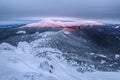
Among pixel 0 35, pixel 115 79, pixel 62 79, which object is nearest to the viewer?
pixel 62 79

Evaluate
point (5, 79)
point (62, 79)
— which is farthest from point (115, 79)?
point (5, 79)

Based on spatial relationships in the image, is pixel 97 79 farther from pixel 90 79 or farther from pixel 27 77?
pixel 27 77

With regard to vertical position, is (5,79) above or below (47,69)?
above

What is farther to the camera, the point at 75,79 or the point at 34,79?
the point at 75,79

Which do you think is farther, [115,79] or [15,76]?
[115,79]

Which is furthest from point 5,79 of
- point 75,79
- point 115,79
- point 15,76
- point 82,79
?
point 115,79

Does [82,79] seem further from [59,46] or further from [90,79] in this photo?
[59,46]

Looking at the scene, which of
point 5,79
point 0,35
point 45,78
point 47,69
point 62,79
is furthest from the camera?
point 0,35

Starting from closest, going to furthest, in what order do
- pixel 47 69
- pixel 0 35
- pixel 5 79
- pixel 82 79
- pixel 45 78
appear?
pixel 5 79 < pixel 45 78 < pixel 47 69 < pixel 82 79 < pixel 0 35

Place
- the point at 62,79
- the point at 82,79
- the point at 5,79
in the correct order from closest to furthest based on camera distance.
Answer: the point at 5,79 → the point at 62,79 → the point at 82,79
